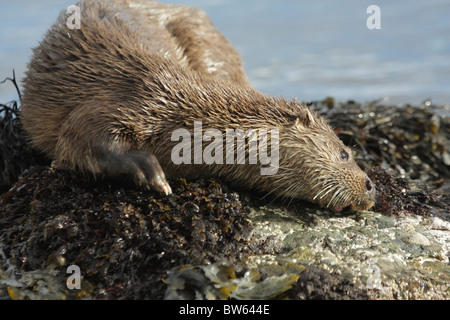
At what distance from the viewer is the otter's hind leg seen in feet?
12.0

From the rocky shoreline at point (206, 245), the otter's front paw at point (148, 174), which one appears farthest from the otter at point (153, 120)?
the rocky shoreline at point (206, 245)

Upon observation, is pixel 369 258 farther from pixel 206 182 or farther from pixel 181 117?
pixel 181 117

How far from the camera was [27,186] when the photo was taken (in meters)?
4.33

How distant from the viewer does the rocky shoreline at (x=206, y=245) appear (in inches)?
122

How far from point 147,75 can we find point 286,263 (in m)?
1.90

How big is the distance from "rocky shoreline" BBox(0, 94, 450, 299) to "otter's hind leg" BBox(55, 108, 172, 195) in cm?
11

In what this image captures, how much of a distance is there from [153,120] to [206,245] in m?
1.13
